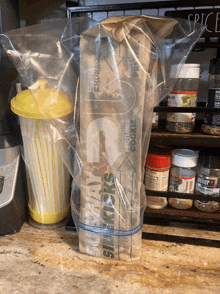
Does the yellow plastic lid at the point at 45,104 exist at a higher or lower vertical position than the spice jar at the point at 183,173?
higher

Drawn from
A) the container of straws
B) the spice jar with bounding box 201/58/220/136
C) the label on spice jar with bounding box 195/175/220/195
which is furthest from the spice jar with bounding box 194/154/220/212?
the container of straws

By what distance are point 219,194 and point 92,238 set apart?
0.34 metres

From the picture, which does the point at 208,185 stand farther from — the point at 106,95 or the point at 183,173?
the point at 106,95

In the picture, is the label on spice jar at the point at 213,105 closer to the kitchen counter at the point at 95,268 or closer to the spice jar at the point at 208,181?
the spice jar at the point at 208,181

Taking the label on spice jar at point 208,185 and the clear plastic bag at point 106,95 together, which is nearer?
the clear plastic bag at point 106,95

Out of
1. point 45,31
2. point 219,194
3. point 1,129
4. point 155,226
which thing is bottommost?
point 155,226

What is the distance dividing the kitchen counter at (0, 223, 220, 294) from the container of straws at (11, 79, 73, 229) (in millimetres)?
65

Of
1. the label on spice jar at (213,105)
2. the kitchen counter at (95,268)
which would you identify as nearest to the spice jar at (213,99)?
the label on spice jar at (213,105)

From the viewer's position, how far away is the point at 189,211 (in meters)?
0.62

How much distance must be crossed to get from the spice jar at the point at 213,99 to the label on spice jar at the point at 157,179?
15 centimetres

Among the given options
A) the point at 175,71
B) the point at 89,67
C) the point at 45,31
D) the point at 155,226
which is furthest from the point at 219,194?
the point at 45,31

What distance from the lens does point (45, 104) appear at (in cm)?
51

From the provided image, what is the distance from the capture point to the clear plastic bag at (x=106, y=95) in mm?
465

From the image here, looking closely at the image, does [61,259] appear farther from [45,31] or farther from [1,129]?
[45,31]
